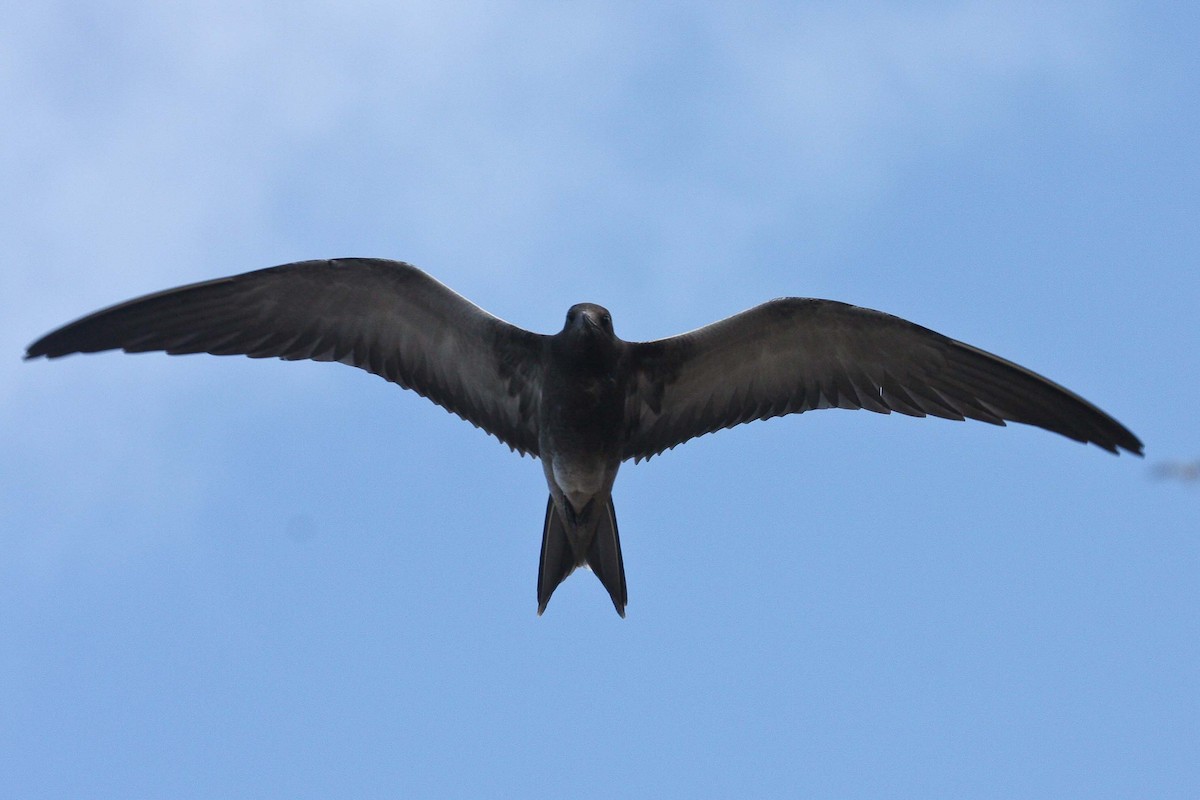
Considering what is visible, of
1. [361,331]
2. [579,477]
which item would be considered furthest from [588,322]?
[361,331]

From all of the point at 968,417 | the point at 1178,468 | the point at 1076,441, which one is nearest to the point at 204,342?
the point at 968,417

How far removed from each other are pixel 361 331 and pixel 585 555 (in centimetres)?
243

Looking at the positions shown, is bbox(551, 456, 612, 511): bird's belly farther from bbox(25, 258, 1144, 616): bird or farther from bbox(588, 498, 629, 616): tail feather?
bbox(588, 498, 629, 616): tail feather

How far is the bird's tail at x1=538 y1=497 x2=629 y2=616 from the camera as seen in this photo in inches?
374

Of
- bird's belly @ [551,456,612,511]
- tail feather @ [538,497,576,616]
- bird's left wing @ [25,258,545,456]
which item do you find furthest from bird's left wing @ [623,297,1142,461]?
bird's left wing @ [25,258,545,456]

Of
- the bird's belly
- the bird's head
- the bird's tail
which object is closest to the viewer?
the bird's head

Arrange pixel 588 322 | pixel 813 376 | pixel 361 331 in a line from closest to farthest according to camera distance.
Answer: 1. pixel 588 322
2. pixel 361 331
3. pixel 813 376

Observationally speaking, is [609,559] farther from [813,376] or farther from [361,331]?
[361,331]

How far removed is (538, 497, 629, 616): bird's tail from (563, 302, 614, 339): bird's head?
1365mm

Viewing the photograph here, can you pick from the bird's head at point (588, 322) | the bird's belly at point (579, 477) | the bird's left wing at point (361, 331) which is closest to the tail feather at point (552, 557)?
the bird's belly at point (579, 477)

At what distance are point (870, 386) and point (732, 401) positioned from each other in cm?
108

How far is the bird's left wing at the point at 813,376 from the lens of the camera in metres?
9.23

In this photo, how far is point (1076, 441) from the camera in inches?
349

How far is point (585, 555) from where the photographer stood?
9.57m
